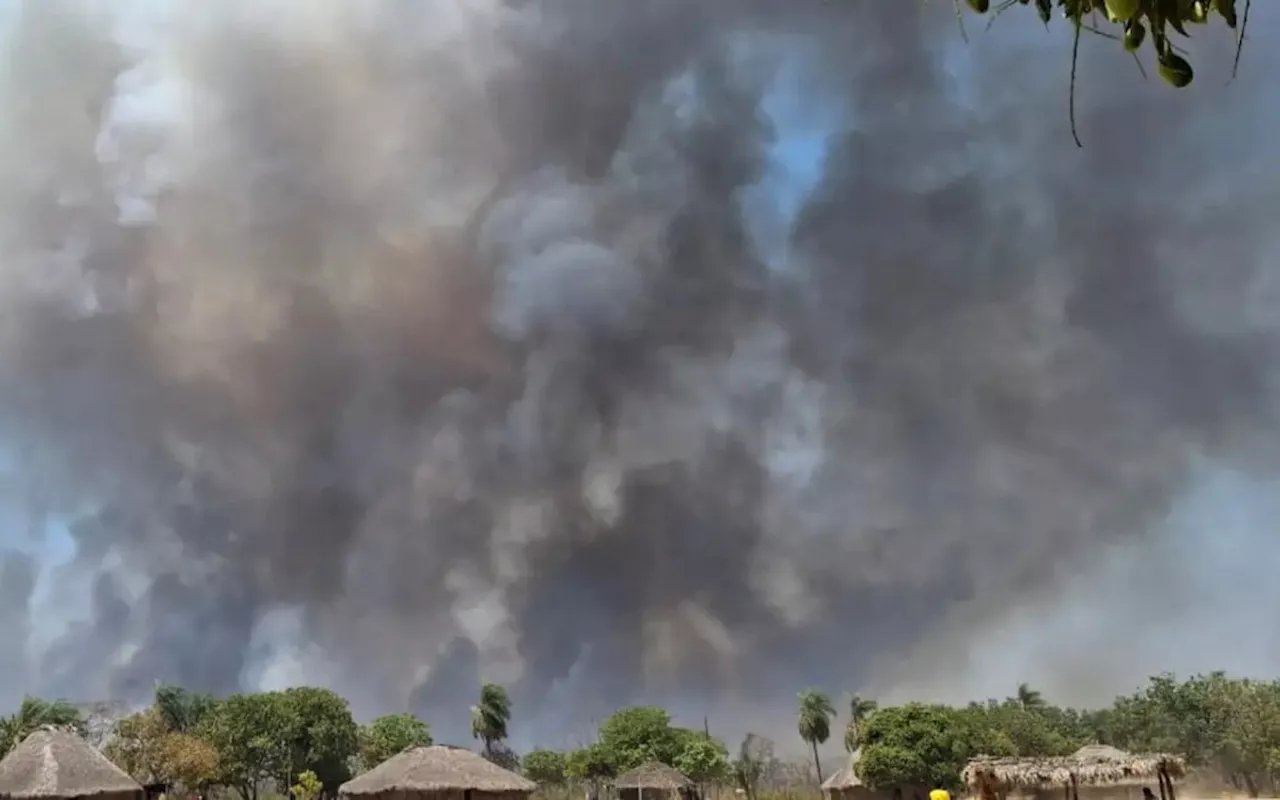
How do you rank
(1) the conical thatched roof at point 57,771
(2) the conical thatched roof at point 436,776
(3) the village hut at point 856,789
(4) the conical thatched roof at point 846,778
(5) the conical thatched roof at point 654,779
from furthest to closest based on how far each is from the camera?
(4) the conical thatched roof at point 846,778 < (3) the village hut at point 856,789 < (5) the conical thatched roof at point 654,779 < (2) the conical thatched roof at point 436,776 < (1) the conical thatched roof at point 57,771

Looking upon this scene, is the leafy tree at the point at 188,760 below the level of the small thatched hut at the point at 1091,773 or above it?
above

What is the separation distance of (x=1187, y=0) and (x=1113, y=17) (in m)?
0.46

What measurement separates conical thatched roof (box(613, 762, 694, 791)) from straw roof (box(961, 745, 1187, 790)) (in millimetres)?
17755

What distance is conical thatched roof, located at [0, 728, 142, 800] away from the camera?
28.6 metres

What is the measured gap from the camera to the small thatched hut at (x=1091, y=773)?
33688 millimetres

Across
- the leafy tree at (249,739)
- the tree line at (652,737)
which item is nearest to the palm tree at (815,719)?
the tree line at (652,737)

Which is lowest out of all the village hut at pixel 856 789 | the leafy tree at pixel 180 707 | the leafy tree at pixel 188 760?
the village hut at pixel 856 789

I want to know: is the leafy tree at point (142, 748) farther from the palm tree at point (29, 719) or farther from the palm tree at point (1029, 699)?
the palm tree at point (1029, 699)

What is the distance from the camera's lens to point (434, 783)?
107 ft

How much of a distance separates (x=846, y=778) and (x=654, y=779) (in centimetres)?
1082

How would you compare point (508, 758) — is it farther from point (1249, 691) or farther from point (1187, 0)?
point (1187, 0)

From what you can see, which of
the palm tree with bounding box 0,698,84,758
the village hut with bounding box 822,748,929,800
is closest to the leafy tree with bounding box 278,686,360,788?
the palm tree with bounding box 0,698,84,758

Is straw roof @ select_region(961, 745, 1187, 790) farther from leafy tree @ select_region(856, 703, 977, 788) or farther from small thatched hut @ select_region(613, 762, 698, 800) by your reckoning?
small thatched hut @ select_region(613, 762, 698, 800)

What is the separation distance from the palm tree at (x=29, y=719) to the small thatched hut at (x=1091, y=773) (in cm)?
4028
